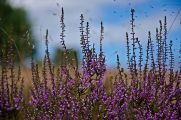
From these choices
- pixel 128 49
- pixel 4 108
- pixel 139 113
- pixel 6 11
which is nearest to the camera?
pixel 139 113

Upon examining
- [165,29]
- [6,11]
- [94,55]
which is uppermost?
[6,11]

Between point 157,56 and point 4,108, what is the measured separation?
5.58ft

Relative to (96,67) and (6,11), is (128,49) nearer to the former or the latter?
(96,67)

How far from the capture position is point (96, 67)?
390cm

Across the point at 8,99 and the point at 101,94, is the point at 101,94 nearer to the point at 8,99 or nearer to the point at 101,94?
the point at 101,94

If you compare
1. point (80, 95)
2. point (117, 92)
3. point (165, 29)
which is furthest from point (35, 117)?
point (165, 29)

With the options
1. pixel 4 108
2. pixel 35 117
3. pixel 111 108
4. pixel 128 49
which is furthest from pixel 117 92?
pixel 4 108

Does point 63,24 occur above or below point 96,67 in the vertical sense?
above

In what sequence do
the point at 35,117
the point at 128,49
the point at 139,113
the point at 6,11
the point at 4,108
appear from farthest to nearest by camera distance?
the point at 6,11 < the point at 4,108 < the point at 128,49 < the point at 35,117 < the point at 139,113

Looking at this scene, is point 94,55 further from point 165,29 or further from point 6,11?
point 6,11

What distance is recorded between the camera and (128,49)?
4.38 metres

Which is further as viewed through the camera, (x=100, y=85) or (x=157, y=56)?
(x=157, y=56)

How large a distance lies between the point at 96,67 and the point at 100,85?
0.53ft

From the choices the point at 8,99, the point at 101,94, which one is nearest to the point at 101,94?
the point at 101,94
